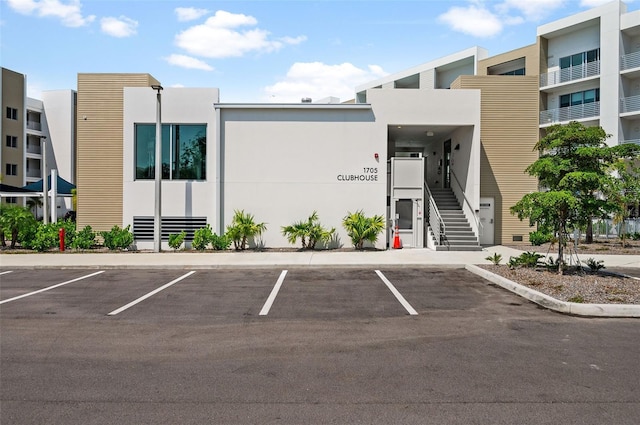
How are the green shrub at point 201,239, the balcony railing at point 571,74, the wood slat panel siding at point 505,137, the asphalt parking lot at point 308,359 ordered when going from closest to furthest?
the asphalt parking lot at point 308,359 < the green shrub at point 201,239 < the wood slat panel siding at point 505,137 < the balcony railing at point 571,74

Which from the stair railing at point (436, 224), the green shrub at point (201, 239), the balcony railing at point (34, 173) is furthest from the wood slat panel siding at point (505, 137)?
the balcony railing at point (34, 173)

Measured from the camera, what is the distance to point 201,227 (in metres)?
19.3

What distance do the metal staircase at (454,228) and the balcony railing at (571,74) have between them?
21347 millimetres

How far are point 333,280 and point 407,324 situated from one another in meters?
4.52

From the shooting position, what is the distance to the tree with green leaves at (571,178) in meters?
10.9

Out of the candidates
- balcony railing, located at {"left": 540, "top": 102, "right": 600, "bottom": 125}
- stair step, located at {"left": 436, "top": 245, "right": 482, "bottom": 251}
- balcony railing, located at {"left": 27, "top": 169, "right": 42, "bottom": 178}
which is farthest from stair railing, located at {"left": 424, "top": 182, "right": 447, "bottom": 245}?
balcony railing, located at {"left": 27, "top": 169, "right": 42, "bottom": 178}

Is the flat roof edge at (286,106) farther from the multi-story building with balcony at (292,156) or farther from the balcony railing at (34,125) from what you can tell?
the balcony railing at (34,125)

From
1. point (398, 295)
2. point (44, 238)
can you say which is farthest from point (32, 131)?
point (398, 295)

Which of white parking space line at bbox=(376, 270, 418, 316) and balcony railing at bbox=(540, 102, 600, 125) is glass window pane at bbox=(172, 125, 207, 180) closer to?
white parking space line at bbox=(376, 270, 418, 316)

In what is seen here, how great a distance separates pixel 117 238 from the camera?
18.2 meters

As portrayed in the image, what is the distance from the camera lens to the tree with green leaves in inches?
428

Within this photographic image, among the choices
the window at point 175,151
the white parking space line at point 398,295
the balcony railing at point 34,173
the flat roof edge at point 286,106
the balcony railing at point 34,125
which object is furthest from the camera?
the balcony railing at point 34,125

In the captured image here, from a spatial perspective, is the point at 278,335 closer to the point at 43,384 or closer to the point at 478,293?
the point at 43,384

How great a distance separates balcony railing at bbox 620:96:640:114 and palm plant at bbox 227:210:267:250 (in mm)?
28594
